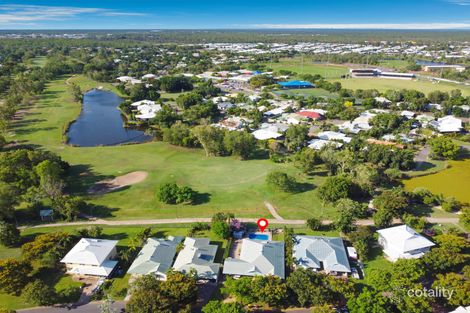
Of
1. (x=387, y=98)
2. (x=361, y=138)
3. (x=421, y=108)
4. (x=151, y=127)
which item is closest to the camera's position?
(x=361, y=138)

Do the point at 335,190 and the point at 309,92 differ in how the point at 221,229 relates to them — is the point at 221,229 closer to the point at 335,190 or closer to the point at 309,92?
the point at 335,190

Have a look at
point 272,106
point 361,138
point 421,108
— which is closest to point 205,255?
point 361,138

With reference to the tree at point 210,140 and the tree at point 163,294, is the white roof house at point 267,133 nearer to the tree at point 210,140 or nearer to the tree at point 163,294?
the tree at point 210,140

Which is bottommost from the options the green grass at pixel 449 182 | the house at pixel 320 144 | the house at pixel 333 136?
the green grass at pixel 449 182

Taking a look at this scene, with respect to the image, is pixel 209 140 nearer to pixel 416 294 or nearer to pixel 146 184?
pixel 146 184

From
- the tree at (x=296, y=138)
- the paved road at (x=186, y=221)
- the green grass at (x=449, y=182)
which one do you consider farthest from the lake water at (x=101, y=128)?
the green grass at (x=449, y=182)

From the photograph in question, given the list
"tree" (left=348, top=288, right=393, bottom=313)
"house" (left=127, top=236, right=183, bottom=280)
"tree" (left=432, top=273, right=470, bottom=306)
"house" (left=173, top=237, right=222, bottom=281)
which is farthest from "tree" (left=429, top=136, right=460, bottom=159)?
"house" (left=127, top=236, right=183, bottom=280)
